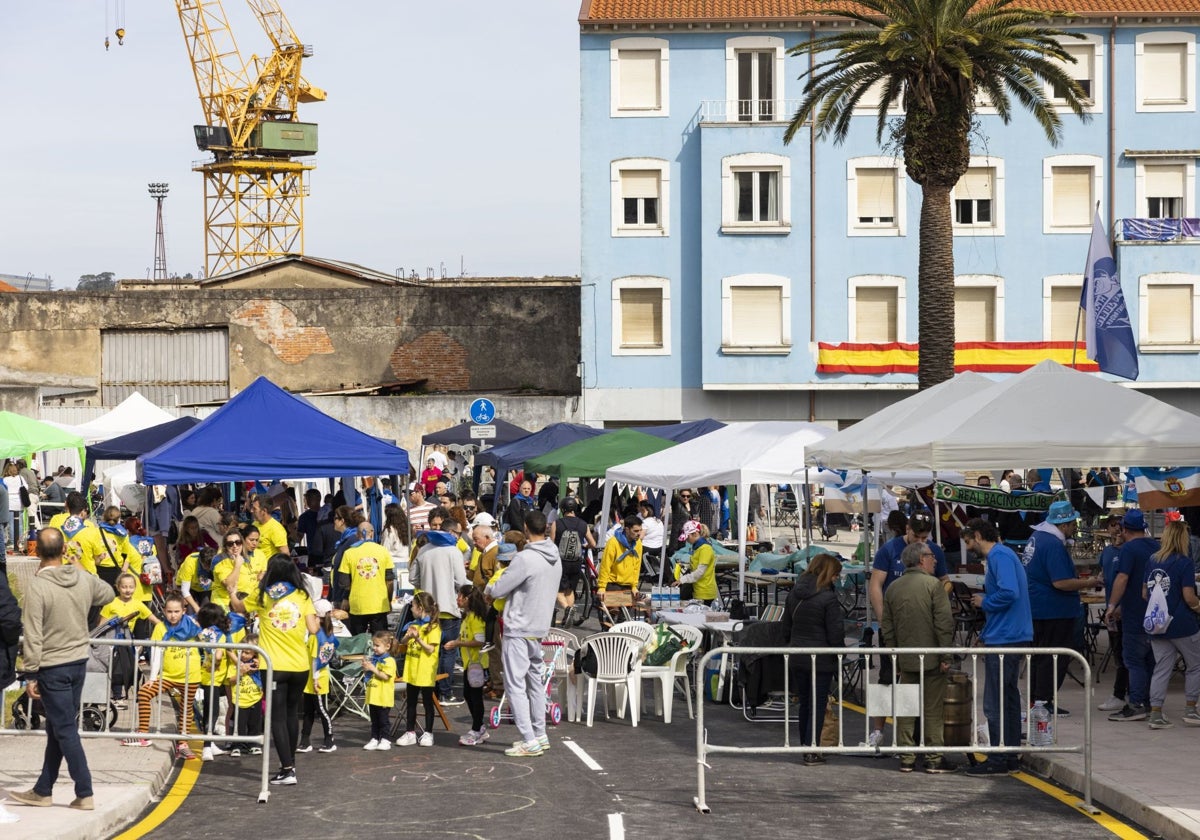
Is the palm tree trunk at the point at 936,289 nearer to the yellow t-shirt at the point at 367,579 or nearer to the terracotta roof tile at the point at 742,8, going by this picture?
the yellow t-shirt at the point at 367,579

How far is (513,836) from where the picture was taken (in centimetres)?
953

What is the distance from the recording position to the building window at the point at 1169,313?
4353cm

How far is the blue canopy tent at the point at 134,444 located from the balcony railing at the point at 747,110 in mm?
22236

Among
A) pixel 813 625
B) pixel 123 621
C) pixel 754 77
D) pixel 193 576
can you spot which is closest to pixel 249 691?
pixel 123 621

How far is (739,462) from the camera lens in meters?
20.4

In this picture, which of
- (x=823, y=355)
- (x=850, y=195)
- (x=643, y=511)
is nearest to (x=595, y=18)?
(x=850, y=195)

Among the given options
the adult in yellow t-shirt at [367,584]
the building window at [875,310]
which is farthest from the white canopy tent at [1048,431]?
the building window at [875,310]

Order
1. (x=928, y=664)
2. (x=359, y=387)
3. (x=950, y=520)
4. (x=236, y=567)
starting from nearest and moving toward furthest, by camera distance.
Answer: (x=928, y=664)
(x=236, y=567)
(x=950, y=520)
(x=359, y=387)

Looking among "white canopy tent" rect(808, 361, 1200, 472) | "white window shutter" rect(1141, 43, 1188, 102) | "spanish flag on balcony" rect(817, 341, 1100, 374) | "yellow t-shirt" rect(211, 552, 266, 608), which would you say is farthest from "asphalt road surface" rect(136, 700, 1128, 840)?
"white window shutter" rect(1141, 43, 1188, 102)

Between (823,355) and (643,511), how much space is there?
65.7ft

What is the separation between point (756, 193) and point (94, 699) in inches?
1336

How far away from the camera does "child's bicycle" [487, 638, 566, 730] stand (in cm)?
1391

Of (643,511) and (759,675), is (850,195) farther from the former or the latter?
(759,675)

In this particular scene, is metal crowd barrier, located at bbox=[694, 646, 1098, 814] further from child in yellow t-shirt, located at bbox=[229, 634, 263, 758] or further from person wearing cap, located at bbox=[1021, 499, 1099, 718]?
child in yellow t-shirt, located at bbox=[229, 634, 263, 758]
